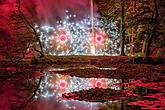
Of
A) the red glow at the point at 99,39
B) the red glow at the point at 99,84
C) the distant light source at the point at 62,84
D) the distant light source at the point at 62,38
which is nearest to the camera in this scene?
the red glow at the point at 99,84

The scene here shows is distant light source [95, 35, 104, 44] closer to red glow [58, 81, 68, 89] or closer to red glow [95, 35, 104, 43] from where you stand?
red glow [95, 35, 104, 43]

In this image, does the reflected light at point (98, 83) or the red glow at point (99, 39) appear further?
the red glow at point (99, 39)

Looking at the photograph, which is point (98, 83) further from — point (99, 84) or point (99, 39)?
point (99, 39)

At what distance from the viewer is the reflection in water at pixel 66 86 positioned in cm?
1121

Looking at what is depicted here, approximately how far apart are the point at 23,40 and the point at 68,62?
151 inches

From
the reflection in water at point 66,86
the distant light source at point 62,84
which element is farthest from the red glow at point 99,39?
the distant light source at point 62,84

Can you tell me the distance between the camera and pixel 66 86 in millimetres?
15359

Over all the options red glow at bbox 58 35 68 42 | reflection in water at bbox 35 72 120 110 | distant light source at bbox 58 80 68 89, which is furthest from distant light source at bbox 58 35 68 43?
distant light source at bbox 58 80 68 89

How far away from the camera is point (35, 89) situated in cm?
1474

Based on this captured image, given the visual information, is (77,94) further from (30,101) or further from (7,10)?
(7,10)

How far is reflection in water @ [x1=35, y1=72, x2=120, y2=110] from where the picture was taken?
36.8 feet

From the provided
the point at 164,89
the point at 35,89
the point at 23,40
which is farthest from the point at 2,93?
the point at 23,40

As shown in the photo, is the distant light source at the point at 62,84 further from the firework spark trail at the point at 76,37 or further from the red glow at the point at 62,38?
the red glow at the point at 62,38

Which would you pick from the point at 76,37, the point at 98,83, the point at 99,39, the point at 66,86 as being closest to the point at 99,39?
the point at 99,39
